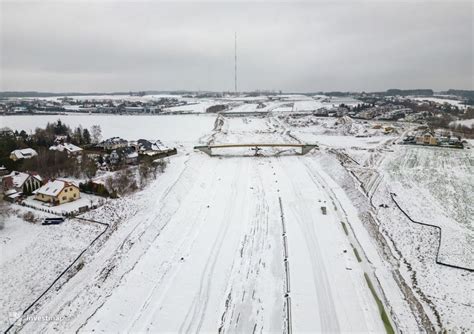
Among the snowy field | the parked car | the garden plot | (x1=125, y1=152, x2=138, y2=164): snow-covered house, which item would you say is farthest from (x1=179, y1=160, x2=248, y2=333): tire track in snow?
(x1=125, y1=152, x2=138, y2=164): snow-covered house

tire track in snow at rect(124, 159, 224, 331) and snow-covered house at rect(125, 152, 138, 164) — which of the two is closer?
tire track in snow at rect(124, 159, 224, 331)

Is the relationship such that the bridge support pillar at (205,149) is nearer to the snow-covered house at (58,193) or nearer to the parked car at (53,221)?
the snow-covered house at (58,193)

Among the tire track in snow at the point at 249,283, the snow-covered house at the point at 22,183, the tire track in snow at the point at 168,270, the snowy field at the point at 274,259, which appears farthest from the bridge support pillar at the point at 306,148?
the snow-covered house at the point at 22,183

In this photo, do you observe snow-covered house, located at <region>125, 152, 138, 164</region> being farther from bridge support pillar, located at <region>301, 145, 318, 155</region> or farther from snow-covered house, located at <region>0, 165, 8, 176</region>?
bridge support pillar, located at <region>301, 145, 318, 155</region>

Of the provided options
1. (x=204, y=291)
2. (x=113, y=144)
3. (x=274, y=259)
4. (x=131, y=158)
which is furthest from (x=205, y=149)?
(x=204, y=291)

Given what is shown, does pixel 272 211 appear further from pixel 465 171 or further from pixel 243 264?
pixel 465 171

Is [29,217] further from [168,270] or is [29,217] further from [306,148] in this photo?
[306,148]

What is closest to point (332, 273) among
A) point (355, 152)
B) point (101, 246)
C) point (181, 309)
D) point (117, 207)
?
point (181, 309)
